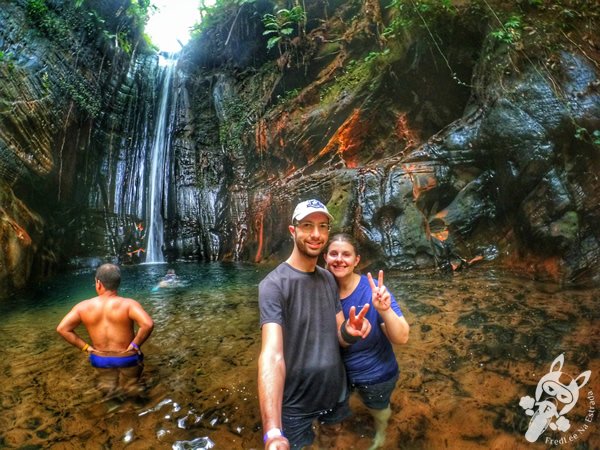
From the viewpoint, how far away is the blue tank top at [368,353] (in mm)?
2357

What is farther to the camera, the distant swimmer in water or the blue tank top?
the distant swimmer in water

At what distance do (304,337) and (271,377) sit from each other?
321 millimetres

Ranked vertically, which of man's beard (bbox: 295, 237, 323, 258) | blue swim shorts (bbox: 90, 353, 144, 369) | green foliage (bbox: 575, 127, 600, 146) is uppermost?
green foliage (bbox: 575, 127, 600, 146)


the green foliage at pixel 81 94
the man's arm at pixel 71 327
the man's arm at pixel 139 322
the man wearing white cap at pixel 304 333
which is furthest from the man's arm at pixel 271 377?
the green foliage at pixel 81 94

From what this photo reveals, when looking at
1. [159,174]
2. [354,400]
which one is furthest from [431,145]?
[159,174]

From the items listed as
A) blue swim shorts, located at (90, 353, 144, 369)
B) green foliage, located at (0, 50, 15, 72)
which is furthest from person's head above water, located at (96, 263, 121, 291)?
green foliage, located at (0, 50, 15, 72)

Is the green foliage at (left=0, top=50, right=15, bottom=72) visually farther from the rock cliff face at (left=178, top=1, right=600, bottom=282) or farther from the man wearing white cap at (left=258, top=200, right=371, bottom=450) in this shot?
the man wearing white cap at (left=258, top=200, right=371, bottom=450)

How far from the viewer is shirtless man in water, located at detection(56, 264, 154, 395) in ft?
11.8

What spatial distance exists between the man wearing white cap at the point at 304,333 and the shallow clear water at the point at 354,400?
43cm

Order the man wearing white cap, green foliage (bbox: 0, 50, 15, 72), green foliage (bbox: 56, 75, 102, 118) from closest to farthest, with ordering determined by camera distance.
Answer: the man wearing white cap < green foliage (bbox: 0, 50, 15, 72) < green foliage (bbox: 56, 75, 102, 118)

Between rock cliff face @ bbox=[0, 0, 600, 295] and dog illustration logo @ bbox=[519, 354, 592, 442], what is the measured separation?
10.5 ft

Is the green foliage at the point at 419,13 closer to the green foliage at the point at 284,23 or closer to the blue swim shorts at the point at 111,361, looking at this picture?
the green foliage at the point at 284,23

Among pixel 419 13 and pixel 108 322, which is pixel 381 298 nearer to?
pixel 108 322

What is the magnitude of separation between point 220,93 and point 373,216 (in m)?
10.3
